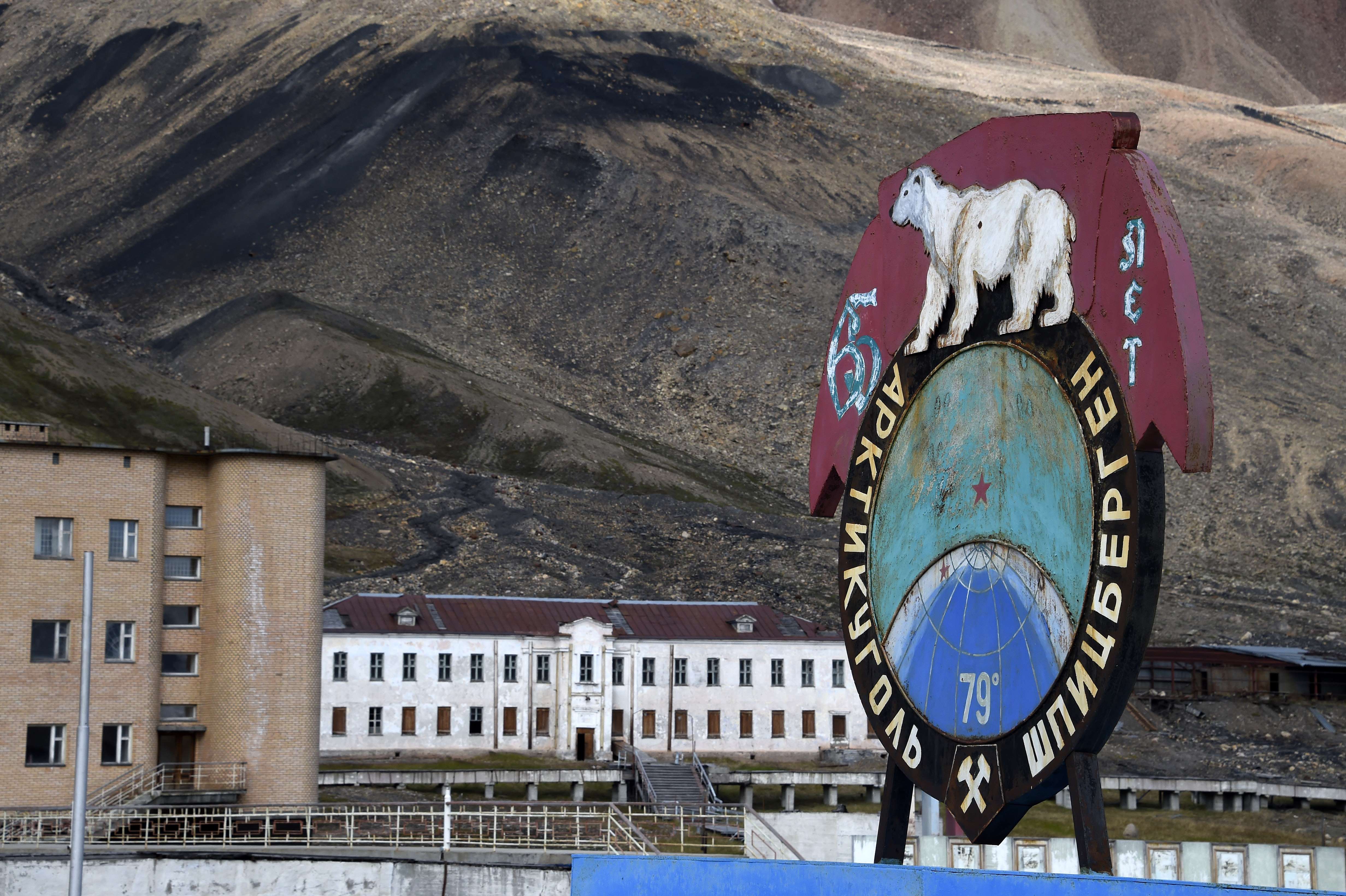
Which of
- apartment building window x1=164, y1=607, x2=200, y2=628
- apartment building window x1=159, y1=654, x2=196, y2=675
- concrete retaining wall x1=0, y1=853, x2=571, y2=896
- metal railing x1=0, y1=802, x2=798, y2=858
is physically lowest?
concrete retaining wall x1=0, y1=853, x2=571, y2=896

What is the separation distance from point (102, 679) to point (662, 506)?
82.1 m

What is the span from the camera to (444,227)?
636 ft

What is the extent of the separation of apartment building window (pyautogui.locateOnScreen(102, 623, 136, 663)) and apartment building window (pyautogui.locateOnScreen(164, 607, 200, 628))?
1447mm

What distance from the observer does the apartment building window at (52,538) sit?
4750cm

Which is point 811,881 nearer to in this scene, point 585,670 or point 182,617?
point 182,617

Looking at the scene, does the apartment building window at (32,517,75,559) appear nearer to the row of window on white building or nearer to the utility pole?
the utility pole

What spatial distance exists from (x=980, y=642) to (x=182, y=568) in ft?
113

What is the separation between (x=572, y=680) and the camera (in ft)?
253

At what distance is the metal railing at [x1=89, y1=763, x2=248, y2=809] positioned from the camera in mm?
47219

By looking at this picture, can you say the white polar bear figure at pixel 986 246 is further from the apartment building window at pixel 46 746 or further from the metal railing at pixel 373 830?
the apartment building window at pixel 46 746

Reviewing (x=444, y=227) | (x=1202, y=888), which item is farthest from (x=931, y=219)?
(x=444, y=227)

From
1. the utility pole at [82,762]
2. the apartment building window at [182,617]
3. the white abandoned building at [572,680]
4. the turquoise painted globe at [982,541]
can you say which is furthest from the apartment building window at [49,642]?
the turquoise painted globe at [982,541]

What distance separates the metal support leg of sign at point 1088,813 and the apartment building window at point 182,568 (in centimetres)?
3618

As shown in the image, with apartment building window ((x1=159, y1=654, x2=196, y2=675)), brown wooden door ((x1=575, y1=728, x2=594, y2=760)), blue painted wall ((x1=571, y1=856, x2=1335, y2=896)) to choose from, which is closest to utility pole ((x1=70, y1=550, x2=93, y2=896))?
blue painted wall ((x1=571, y1=856, x2=1335, y2=896))
